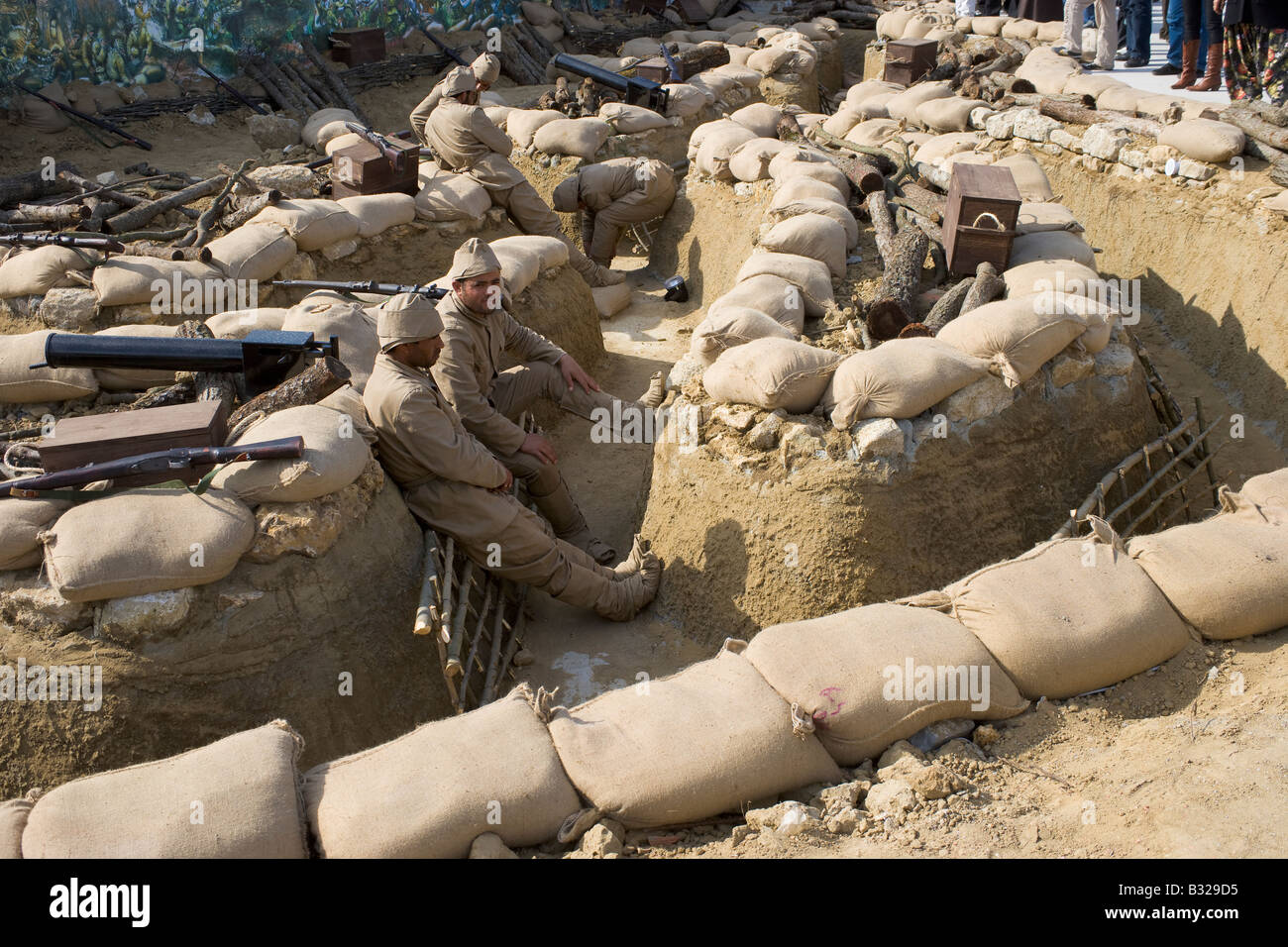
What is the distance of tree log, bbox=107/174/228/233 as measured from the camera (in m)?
7.85

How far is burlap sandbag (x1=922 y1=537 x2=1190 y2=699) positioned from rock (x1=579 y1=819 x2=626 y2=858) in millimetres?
1537

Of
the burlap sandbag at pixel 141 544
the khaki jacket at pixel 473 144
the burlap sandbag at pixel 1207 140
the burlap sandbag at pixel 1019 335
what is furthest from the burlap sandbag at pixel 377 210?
the burlap sandbag at pixel 1207 140

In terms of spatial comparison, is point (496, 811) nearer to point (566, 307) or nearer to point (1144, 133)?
point (566, 307)

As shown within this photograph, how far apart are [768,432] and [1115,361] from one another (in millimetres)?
A: 1963

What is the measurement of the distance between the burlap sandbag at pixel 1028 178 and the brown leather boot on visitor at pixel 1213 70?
2994mm

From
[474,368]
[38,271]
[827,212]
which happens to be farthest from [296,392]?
[827,212]

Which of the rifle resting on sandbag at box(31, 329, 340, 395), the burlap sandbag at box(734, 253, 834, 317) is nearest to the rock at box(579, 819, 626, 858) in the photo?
the rifle resting on sandbag at box(31, 329, 340, 395)

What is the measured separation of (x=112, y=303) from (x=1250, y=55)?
9217 millimetres

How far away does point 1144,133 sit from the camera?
8.04 m

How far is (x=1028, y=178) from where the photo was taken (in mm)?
7359

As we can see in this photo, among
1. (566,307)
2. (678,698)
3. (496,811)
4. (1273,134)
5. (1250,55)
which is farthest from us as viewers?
(1250,55)

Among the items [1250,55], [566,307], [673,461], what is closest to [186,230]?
[566,307]

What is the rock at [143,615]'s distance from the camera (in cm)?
372

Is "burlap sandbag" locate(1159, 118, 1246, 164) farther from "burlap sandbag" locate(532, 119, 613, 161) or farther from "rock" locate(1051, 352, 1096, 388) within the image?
"burlap sandbag" locate(532, 119, 613, 161)
